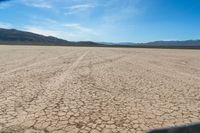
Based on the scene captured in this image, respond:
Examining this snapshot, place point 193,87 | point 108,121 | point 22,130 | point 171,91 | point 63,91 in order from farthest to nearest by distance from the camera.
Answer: point 193,87
point 171,91
point 63,91
point 108,121
point 22,130

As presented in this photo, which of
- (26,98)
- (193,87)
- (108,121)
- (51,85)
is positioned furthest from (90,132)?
(193,87)

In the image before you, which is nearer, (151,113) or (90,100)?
(151,113)

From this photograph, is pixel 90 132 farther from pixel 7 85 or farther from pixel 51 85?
pixel 7 85

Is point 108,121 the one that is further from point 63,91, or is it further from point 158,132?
point 63,91

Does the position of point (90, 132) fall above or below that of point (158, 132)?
below

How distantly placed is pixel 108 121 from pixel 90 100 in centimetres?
124

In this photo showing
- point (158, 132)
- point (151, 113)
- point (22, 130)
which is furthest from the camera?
point (151, 113)

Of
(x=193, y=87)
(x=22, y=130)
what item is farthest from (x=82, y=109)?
(x=193, y=87)

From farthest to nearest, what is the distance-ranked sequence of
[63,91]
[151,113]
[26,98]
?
[63,91] < [26,98] < [151,113]

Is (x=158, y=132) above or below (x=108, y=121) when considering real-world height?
above

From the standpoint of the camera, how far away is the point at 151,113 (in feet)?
13.3

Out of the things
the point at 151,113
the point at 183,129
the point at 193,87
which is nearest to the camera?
the point at 183,129

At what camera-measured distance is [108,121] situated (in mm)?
3621

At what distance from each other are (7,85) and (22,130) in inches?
126
